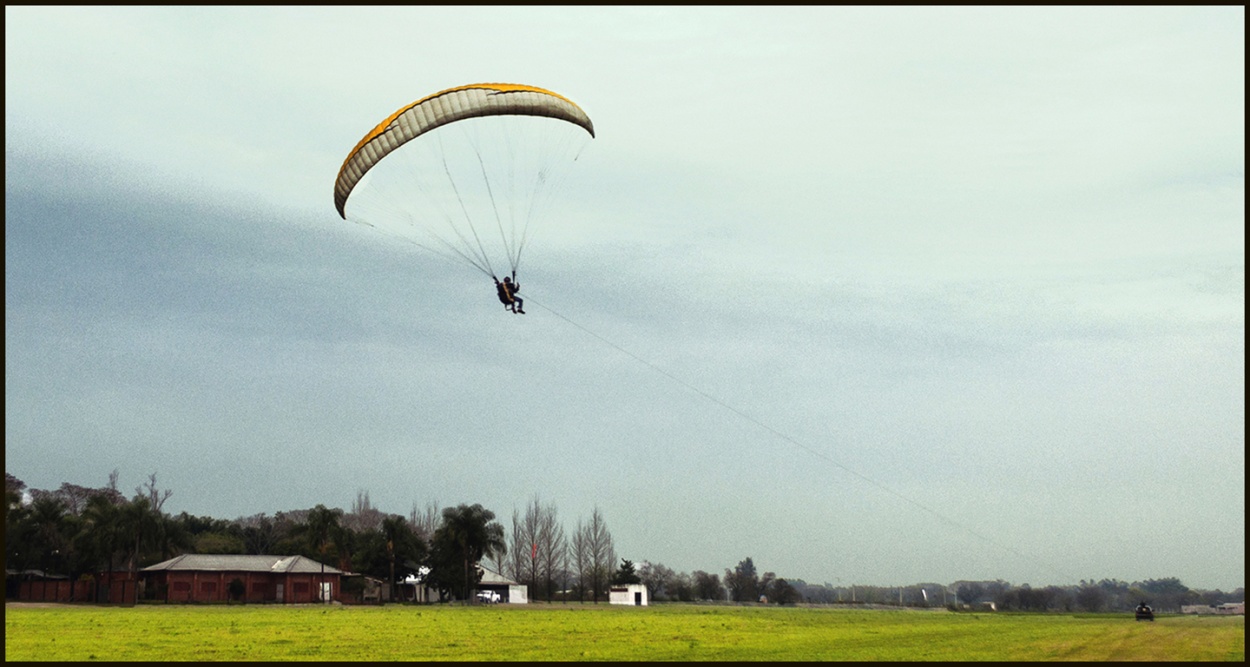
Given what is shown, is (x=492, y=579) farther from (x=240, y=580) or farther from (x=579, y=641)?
(x=579, y=641)

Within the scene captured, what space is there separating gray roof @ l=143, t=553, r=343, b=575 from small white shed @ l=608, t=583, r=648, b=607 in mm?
24426

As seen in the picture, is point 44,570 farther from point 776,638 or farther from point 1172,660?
point 1172,660

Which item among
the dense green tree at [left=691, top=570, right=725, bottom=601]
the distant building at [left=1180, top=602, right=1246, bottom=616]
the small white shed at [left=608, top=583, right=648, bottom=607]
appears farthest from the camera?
the dense green tree at [left=691, top=570, right=725, bottom=601]

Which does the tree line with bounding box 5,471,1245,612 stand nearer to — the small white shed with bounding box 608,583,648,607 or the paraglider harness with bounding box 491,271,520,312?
the small white shed with bounding box 608,583,648,607

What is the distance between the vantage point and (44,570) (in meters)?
80.1

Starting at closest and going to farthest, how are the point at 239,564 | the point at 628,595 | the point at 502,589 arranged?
1. the point at 239,564
2. the point at 628,595
3. the point at 502,589

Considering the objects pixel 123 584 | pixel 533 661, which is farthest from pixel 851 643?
pixel 123 584

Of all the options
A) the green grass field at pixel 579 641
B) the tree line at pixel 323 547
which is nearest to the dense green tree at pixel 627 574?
the tree line at pixel 323 547

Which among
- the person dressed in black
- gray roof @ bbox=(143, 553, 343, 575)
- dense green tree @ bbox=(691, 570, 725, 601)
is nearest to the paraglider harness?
the person dressed in black

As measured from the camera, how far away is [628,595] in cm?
8638

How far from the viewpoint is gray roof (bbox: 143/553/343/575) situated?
7750cm

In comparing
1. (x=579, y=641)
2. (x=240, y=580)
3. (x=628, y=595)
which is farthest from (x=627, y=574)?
(x=579, y=641)

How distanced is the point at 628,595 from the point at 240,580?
108ft

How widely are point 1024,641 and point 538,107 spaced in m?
25.3
